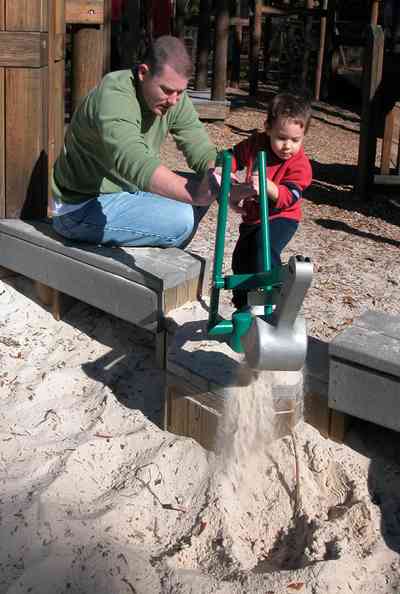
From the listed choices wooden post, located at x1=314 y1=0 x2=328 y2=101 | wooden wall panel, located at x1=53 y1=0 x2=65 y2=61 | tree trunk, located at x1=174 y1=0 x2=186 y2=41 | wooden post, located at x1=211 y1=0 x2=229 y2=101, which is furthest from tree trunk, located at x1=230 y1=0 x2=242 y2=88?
wooden wall panel, located at x1=53 y1=0 x2=65 y2=61

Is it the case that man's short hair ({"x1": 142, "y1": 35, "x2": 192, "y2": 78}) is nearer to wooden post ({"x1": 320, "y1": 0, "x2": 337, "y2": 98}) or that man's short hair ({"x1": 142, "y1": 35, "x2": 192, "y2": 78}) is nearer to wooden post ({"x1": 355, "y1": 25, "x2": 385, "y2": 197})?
wooden post ({"x1": 355, "y1": 25, "x2": 385, "y2": 197})

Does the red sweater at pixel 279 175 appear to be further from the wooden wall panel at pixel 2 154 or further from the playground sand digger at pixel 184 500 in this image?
the wooden wall panel at pixel 2 154

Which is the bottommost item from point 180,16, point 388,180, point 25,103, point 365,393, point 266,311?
point 365,393

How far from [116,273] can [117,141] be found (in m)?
0.64

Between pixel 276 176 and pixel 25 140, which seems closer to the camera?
pixel 276 176

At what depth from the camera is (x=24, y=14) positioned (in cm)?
433

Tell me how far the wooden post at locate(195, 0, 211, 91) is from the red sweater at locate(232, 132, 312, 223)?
7.57 metres

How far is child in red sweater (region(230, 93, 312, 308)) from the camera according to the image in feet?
11.3

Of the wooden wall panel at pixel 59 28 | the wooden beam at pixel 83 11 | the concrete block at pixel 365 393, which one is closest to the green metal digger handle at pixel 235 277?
the concrete block at pixel 365 393

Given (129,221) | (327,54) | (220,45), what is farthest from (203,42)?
(129,221)

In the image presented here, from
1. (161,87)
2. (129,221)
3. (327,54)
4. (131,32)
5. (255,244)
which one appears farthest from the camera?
(327,54)

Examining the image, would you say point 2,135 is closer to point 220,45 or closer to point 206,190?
point 206,190

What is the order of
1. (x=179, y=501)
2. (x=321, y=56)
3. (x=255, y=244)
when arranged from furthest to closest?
(x=321, y=56)
(x=255, y=244)
(x=179, y=501)

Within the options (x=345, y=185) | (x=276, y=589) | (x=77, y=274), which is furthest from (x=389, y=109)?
(x=276, y=589)
